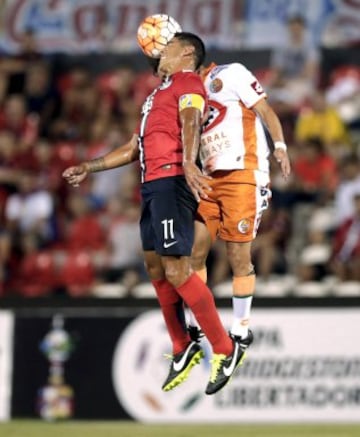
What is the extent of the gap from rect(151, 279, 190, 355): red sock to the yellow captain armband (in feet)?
4.38

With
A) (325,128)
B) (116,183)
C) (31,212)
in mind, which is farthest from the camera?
(116,183)

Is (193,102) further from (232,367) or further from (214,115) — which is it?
(232,367)

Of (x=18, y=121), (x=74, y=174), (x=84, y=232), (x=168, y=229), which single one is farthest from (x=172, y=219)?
(x=18, y=121)

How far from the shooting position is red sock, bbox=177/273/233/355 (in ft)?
38.2

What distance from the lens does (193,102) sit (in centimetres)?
1138

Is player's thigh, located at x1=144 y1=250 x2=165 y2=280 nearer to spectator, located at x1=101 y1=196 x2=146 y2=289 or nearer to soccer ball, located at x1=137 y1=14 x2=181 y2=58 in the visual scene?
soccer ball, located at x1=137 y1=14 x2=181 y2=58

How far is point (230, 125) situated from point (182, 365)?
1.74m

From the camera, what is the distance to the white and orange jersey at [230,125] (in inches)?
465

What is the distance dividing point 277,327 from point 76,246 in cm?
279

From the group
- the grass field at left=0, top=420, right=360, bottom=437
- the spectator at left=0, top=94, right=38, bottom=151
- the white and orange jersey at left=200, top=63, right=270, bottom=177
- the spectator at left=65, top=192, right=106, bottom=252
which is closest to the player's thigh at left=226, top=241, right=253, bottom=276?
the white and orange jersey at left=200, top=63, right=270, bottom=177

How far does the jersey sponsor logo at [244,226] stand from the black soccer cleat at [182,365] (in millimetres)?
905

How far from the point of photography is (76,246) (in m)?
18.4

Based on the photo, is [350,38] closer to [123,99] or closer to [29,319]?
[123,99]

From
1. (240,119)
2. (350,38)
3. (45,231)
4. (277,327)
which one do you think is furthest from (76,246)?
(240,119)
